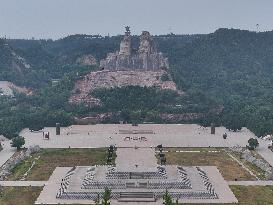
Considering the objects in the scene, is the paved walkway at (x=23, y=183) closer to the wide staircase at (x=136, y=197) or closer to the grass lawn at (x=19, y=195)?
the grass lawn at (x=19, y=195)

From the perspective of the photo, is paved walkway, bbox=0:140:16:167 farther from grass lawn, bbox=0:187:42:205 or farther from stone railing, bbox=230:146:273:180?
stone railing, bbox=230:146:273:180

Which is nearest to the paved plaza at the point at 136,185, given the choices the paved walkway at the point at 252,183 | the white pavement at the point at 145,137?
the paved walkway at the point at 252,183

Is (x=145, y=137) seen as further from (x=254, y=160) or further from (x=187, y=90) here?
(x=187, y=90)

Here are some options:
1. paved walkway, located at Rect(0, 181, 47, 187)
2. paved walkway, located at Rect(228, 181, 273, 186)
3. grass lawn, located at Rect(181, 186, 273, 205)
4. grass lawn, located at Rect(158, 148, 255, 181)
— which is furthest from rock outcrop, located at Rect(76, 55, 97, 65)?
grass lawn, located at Rect(181, 186, 273, 205)

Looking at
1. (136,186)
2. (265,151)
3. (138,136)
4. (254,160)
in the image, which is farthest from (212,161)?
(138,136)

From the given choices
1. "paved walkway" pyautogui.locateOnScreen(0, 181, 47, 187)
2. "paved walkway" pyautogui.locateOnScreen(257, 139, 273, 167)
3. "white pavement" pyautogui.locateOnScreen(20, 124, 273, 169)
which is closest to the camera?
"paved walkway" pyautogui.locateOnScreen(0, 181, 47, 187)

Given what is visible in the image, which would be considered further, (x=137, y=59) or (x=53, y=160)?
(x=137, y=59)
